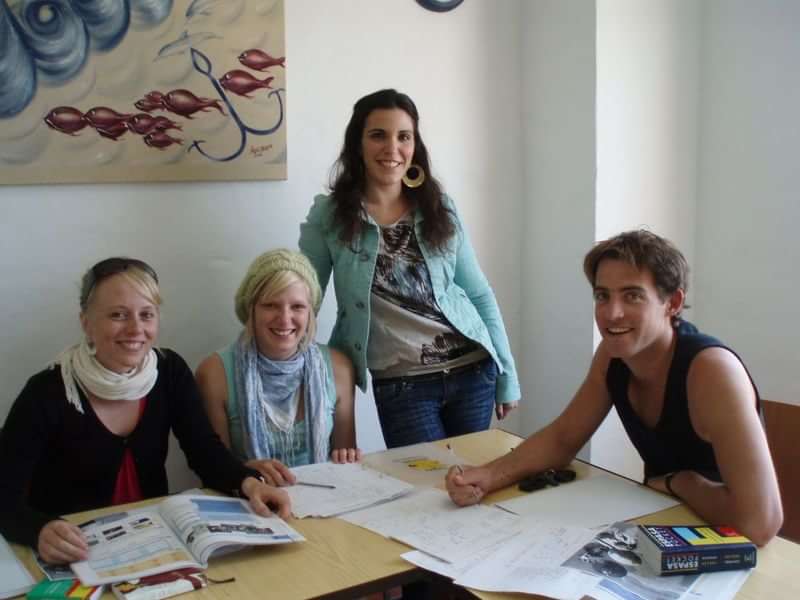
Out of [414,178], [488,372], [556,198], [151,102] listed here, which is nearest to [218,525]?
[488,372]

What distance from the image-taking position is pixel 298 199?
260cm

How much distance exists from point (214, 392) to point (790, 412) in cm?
145

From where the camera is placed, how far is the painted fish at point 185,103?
2309mm

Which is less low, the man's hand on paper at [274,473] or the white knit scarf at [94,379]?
the white knit scarf at [94,379]

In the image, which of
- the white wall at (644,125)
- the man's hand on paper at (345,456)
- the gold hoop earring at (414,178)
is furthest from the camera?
the white wall at (644,125)

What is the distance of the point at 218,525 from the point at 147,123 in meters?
1.32

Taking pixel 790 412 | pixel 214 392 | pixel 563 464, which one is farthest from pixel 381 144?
pixel 790 412

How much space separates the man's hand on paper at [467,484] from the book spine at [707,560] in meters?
0.44

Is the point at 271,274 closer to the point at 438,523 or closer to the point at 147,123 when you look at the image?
the point at 147,123

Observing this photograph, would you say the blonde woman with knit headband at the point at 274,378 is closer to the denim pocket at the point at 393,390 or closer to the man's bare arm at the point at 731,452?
the denim pocket at the point at 393,390
